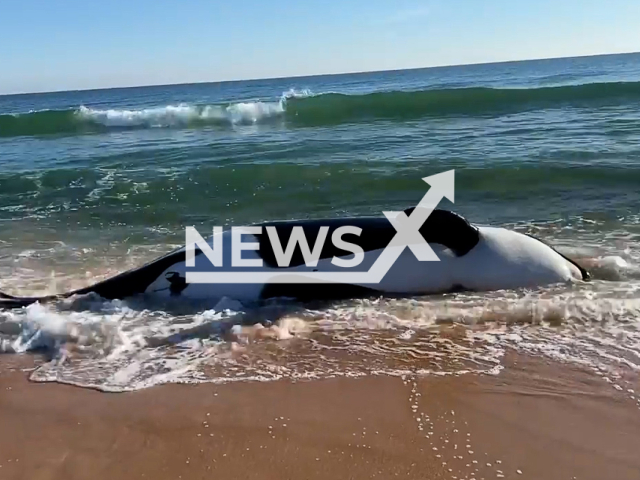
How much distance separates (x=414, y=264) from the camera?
6.36 metres

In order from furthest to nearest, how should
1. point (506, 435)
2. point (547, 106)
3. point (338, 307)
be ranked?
1. point (547, 106)
2. point (338, 307)
3. point (506, 435)

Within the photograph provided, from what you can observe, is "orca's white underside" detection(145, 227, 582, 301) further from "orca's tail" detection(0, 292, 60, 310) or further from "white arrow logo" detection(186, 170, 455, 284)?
"orca's tail" detection(0, 292, 60, 310)

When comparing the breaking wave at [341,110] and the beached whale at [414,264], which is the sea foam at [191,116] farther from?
the beached whale at [414,264]

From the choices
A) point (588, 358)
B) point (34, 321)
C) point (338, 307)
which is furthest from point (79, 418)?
point (588, 358)

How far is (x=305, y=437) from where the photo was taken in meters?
4.02

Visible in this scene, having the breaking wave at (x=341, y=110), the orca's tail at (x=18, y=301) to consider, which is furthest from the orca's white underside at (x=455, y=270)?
the breaking wave at (x=341, y=110)

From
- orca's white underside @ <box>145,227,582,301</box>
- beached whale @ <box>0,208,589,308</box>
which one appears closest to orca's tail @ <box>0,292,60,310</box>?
beached whale @ <box>0,208,589,308</box>

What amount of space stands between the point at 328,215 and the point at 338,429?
281 inches

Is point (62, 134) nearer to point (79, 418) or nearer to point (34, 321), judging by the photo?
point (34, 321)

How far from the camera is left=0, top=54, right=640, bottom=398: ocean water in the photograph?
523 cm

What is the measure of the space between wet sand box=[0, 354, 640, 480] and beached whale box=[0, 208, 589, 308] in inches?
62.8

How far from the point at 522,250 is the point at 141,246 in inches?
212

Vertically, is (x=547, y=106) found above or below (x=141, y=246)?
above

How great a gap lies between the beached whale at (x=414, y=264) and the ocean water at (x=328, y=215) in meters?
0.15
